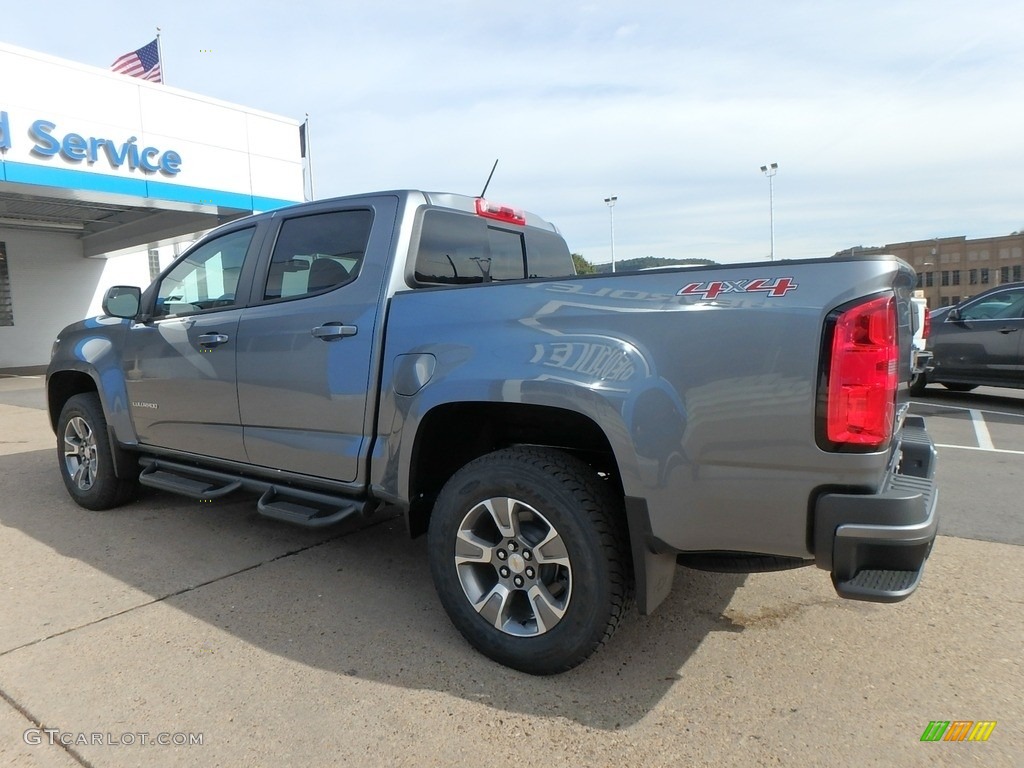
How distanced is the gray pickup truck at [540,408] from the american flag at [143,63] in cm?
1717

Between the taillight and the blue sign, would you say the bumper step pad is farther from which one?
the blue sign

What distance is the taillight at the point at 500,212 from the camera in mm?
3717

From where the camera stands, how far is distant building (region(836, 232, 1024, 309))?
263 ft

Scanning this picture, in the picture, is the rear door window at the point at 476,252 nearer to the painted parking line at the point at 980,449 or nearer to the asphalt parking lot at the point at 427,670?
the asphalt parking lot at the point at 427,670

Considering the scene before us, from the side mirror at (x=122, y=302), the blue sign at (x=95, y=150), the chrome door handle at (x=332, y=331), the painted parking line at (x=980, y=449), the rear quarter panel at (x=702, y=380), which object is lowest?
the painted parking line at (x=980, y=449)

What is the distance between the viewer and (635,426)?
237 cm

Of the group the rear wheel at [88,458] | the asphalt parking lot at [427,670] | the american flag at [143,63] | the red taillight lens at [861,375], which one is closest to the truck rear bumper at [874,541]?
the red taillight lens at [861,375]

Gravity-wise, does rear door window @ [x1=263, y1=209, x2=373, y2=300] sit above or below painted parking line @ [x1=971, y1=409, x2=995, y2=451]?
above

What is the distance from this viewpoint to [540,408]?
273 cm

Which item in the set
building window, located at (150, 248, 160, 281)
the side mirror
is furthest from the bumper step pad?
building window, located at (150, 248, 160, 281)

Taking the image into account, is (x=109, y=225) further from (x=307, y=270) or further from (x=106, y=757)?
(x=106, y=757)

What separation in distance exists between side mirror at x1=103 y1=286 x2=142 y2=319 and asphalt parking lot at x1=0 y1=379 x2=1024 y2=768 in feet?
4.74

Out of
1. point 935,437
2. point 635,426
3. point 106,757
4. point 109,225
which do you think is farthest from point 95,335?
point 109,225

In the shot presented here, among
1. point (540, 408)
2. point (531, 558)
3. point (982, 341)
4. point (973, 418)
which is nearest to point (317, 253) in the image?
point (540, 408)
